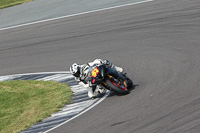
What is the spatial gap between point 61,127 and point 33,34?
11.0 metres

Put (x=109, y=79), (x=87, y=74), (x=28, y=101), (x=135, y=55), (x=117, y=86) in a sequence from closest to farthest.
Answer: (x=117, y=86), (x=109, y=79), (x=87, y=74), (x=28, y=101), (x=135, y=55)

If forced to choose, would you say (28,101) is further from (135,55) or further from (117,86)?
(135,55)

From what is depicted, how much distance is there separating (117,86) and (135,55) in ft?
13.3

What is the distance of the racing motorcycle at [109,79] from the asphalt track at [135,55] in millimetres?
341

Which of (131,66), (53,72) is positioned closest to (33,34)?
(53,72)

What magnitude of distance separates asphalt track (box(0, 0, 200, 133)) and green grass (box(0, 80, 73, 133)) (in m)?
1.47

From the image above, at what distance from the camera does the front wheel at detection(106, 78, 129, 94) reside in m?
12.4

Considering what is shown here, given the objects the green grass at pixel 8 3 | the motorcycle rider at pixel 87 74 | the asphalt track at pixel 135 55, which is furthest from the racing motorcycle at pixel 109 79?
the green grass at pixel 8 3

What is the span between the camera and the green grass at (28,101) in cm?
1280

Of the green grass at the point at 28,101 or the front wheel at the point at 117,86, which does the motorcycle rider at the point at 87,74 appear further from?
the green grass at the point at 28,101

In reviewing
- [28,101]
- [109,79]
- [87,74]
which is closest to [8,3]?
[28,101]

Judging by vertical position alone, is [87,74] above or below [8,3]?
below

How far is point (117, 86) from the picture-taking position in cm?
1241

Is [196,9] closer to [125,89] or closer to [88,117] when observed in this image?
[125,89]
